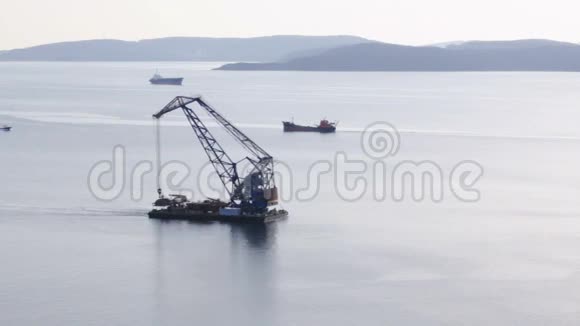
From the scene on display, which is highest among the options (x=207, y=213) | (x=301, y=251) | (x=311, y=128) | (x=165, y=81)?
(x=165, y=81)

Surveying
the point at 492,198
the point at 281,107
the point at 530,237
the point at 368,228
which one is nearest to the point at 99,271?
the point at 368,228

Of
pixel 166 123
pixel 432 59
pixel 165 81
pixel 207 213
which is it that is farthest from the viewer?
pixel 432 59

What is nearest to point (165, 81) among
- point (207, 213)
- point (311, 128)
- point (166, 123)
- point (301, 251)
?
point (166, 123)

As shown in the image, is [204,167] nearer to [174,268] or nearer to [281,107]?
[174,268]

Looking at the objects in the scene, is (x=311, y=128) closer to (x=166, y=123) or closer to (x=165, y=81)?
(x=166, y=123)

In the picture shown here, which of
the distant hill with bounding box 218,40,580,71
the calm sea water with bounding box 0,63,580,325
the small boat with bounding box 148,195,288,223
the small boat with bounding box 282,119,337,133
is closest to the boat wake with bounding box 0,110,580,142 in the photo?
the small boat with bounding box 282,119,337,133

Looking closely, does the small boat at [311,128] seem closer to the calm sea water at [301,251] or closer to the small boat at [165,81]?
the calm sea water at [301,251]

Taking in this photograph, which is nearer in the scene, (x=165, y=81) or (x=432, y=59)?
(x=165, y=81)

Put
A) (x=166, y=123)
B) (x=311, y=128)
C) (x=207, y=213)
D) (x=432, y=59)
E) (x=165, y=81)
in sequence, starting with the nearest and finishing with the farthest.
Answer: (x=207, y=213) → (x=311, y=128) → (x=166, y=123) → (x=165, y=81) → (x=432, y=59)

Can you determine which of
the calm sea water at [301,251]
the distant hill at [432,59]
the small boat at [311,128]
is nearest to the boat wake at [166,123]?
the small boat at [311,128]
